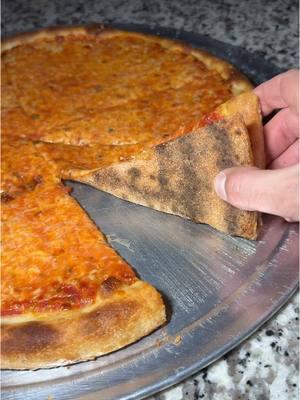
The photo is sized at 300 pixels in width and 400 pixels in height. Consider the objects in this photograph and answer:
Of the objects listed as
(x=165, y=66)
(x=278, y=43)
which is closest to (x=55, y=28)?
(x=165, y=66)

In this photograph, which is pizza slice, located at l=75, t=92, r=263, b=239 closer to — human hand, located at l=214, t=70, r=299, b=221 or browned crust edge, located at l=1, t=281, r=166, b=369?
human hand, located at l=214, t=70, r=299, b=221

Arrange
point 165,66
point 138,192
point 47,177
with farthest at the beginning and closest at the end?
1. point 165,66
2. point 47,177
3. point 138,192

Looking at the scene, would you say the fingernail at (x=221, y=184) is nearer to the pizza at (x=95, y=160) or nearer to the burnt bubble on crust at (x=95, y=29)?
the pizza at (x=95, y=160)

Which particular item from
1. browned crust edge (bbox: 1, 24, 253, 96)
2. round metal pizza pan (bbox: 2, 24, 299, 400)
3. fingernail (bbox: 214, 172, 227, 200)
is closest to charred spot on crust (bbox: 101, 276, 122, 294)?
round metal pizza pan (bbox: 2, 24, 299, 400)

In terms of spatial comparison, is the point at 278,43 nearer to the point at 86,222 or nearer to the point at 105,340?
the point at 86,222

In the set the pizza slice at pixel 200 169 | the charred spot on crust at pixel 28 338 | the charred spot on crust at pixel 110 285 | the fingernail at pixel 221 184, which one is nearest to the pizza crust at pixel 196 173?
the pizza slice at pixel 200 169

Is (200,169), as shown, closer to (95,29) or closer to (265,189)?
(265,189)

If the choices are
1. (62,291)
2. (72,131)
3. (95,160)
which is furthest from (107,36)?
(62,291)
